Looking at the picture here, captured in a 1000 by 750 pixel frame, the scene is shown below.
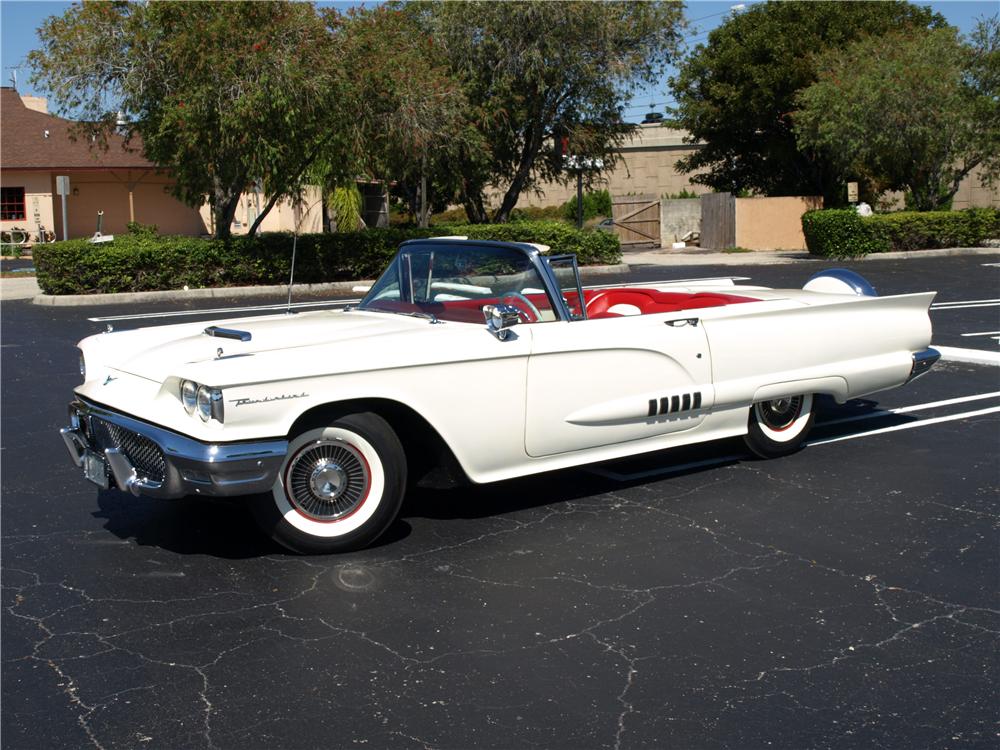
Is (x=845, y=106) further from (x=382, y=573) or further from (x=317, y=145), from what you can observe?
(x=382, y=573)

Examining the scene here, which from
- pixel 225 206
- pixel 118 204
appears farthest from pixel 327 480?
pixel 118 204

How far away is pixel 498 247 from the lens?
623cm

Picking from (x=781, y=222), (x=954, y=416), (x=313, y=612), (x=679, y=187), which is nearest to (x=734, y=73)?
(x=781, y=222)

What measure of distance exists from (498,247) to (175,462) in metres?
2.27

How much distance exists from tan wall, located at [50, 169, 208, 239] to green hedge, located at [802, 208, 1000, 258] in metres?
25.0

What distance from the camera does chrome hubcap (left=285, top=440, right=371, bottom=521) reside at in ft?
17.0

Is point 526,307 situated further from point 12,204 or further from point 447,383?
point 12,204

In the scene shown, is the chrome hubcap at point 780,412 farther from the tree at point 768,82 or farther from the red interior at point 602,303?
the tree at point 768,82

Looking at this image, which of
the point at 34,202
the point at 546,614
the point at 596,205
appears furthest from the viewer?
the point at 596,205

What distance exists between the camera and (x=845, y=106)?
28.7 meters

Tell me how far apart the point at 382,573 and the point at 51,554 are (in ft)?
5.64

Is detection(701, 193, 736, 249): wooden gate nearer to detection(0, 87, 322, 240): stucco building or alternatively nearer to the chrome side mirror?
detection(0, 87, 322, 240): stucco building

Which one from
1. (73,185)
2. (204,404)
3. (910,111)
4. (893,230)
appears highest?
(910,111)

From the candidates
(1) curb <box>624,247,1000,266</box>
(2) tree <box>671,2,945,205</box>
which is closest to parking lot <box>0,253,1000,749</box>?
(1) curb <box>624,247,1000,266</box>
